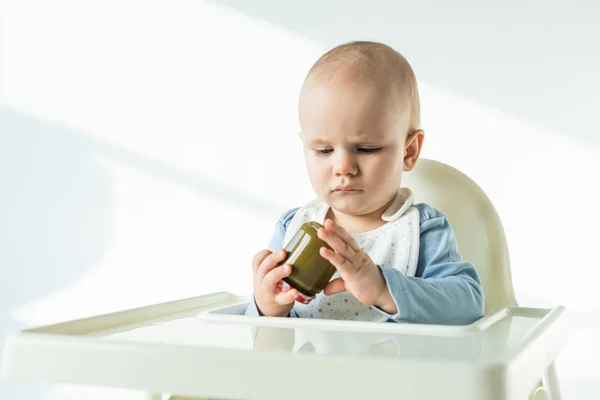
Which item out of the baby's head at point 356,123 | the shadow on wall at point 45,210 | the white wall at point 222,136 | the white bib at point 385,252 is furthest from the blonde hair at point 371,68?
the shadow on wall at point 45,210

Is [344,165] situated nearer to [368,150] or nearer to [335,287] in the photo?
[368,150]

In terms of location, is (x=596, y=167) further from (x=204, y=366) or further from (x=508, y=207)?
(x=204, y=366)

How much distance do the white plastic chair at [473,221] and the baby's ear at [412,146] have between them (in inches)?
5.9

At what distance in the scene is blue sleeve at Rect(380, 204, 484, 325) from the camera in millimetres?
841

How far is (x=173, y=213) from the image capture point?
7.64 feet

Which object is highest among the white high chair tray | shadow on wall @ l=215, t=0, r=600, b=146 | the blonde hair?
shadow on wall @ l=215, t=0, r=600, b=146

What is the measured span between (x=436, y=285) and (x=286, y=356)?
332 millimetres

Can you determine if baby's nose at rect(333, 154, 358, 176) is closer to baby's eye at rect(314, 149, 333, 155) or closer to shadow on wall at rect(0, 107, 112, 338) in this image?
baby's eye at rect(314, 149, 333, 155)

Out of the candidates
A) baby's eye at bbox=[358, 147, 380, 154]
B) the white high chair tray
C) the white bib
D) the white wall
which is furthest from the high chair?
→ the white wall

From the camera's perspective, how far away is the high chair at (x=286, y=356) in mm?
562

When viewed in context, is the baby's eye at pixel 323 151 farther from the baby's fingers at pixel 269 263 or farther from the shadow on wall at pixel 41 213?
the shadow on wall at pixel 41 213

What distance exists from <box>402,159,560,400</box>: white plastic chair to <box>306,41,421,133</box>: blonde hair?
0.21 m

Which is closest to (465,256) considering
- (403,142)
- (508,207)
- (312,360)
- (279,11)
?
(403,142)

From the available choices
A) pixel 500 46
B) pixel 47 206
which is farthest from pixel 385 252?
pixel 47 206
